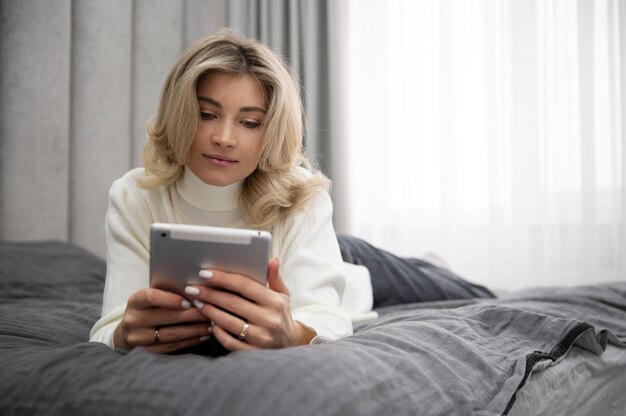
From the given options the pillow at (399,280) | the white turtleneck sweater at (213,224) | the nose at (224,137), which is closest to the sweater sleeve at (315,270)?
the white turtleneck sweater at (213,224)

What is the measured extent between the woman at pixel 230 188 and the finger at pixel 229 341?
0.13ft

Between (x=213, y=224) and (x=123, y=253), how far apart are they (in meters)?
0.19

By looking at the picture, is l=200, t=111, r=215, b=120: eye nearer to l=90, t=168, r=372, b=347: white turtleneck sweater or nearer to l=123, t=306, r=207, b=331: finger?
l=90, t=168, r=372, b=347: white turtleneck sweater

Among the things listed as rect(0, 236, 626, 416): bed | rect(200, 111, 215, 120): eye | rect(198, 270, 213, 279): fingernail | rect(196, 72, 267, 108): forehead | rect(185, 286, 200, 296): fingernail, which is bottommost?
rect(0, 236, 626, 416): bed

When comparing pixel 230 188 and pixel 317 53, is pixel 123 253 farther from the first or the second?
pixel 317 53

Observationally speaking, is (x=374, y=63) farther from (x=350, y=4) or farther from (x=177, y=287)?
(x=177, y=287)

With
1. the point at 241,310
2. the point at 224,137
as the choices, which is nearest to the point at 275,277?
the point at 241,310

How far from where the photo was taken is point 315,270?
45.6 inches

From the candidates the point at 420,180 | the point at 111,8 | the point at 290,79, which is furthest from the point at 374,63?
the point at 290,79

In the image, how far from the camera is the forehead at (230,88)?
1136 millimetres

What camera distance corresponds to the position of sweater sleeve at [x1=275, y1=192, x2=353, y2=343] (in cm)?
107

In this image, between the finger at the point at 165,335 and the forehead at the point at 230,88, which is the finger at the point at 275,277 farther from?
the forehead at the point at 230,88

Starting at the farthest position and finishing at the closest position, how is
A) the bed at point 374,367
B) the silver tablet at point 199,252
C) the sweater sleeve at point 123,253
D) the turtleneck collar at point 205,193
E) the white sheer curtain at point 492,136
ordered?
the white sheer curtain at point 492,136 < the turtleneck collar at point 205,193 < the sweater sleeve at point 123,253 < the silver tablet at point 199,252 < the bed at point 374,367

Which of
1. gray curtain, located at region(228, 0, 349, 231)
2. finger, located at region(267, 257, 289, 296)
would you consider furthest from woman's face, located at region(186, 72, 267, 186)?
gray curtain, located at region(228, 0, 349, 231)
